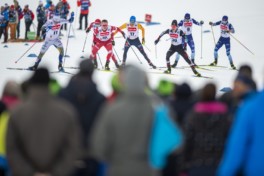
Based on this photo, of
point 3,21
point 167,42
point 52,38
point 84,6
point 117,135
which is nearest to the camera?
point 117,135

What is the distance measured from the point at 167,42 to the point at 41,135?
16.9 metres

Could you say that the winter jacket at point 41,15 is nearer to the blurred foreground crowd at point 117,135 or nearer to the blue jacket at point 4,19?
the blue jacket at point 4,19

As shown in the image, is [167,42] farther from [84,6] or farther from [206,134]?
[206,134]

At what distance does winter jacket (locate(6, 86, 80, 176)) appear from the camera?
3.32m

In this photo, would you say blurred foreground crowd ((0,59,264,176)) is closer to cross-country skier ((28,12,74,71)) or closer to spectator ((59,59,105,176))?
spectator ((59,59,105,176))

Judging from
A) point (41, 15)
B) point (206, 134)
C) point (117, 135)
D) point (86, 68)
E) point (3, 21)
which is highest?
point (41, 15)

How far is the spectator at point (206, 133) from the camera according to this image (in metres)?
3.93

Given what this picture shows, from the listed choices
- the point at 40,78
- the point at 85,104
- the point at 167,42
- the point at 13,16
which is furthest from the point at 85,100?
the point at 167,42

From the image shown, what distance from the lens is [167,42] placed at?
20000mm

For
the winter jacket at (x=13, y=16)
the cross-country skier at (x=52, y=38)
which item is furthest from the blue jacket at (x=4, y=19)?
the cross-country skier at (x=52, y=38)

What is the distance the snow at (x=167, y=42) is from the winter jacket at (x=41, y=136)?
3.74 meters

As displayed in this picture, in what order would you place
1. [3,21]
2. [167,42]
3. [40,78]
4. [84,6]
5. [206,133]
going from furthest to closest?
[84,6] → [167,42] → [3,21] → [206,133] → [40,78]

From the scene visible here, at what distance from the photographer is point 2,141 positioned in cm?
397

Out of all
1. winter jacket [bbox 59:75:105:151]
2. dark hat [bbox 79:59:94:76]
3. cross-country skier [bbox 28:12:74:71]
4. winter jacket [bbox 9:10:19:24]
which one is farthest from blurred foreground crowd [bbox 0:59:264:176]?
winter jacket [bbox 9:10:19:24]
